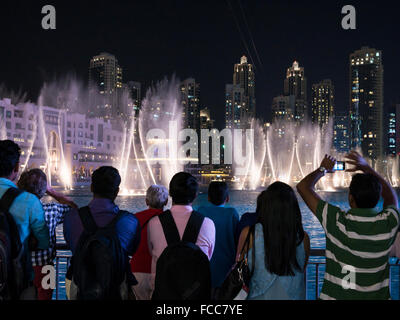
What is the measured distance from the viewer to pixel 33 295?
148 inches

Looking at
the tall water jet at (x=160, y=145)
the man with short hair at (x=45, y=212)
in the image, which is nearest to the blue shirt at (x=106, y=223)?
the man with short hair at (x=45, y=212)

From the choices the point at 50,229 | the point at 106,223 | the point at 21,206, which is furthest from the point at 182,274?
the point at 50,229

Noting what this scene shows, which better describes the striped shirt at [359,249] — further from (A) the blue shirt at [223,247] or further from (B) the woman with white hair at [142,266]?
(B) the woman with white hair at [142,266]

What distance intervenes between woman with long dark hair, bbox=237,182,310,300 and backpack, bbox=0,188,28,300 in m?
1.92

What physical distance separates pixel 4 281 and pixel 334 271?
2772 mm

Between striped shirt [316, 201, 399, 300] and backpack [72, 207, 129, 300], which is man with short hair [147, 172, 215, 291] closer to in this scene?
backpack [72, 207, 129, 300]

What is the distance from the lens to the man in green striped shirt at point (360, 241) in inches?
131

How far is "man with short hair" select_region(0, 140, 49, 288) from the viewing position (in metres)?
3.72

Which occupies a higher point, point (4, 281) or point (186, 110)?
point (186, 110)

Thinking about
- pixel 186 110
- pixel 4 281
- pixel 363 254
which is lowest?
pixel 4 281

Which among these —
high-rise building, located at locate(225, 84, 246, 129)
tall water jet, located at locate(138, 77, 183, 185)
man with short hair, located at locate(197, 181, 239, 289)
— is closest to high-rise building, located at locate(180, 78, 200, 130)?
high-rise building, located at locate(225, 84, 246, 129)

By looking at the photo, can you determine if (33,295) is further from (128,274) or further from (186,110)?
(186,110)
